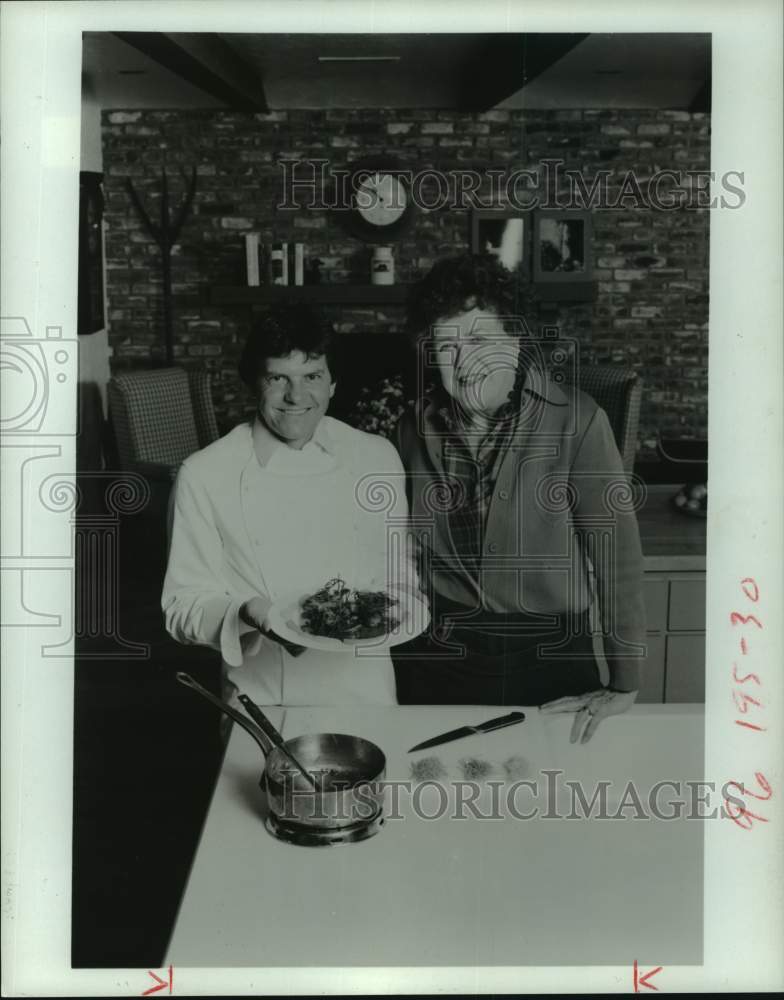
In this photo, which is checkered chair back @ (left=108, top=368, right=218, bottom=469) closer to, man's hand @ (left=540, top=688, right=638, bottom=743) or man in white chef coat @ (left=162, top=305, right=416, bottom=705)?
man in white chef coat @ (left=162, top=305, right=416, bottom=705)

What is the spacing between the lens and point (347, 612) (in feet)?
5.91

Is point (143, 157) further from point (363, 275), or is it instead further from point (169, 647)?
point (169, 647)

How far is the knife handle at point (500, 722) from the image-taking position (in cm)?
Result: 178

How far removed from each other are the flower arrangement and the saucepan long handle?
512mm

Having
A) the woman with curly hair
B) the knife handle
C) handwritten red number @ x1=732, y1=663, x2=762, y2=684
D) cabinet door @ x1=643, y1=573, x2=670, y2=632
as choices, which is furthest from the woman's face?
handwritten red number @ x1=732, y1=663, x2=762, y2=684

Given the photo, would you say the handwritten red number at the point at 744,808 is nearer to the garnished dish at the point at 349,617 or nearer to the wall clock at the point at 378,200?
the garnished dish at the point at 349,617

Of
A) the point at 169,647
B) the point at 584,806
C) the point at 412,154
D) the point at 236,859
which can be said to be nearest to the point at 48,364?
the point at 169,647

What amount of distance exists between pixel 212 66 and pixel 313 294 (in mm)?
409

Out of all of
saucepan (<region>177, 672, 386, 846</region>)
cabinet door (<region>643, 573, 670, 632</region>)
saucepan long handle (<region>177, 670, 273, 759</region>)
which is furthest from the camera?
cabinet door (<region>643, 573, 670, 632</region>)

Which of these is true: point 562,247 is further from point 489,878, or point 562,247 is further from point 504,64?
point 489,878

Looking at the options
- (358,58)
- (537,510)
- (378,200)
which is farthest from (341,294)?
(537,510)

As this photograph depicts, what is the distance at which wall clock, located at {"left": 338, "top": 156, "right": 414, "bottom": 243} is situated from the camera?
5.72 ft

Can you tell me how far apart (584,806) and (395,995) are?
1.49 ft

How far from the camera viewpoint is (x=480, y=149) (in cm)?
175
